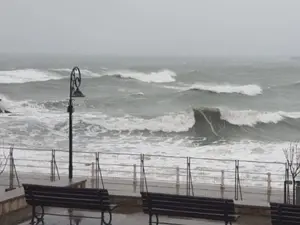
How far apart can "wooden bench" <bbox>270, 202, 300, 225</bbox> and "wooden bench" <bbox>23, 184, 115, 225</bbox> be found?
219 cm

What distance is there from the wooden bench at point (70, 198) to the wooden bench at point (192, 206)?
1.99 feet

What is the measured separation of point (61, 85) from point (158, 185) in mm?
47816

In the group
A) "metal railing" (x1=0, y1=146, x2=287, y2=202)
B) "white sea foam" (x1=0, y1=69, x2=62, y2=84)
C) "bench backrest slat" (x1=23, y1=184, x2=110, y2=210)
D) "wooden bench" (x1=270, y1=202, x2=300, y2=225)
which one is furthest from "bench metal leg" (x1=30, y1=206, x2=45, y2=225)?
"white sea foam" (x1=0, y1=69, x2=62, y2=84)

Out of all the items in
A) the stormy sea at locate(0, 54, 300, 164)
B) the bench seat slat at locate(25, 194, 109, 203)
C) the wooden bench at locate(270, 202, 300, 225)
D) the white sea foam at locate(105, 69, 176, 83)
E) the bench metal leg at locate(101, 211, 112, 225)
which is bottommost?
the bench metal leg at locate(101, 211, 112, 225)

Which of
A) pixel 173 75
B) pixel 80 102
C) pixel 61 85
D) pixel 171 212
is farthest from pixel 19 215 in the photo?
pixel 173 75

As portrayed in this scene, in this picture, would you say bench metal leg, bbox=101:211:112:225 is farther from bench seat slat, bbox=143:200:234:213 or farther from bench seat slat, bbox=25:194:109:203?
bench seat slat, bbox=143:200:234:213

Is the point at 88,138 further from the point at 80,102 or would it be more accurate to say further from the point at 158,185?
the point at 80,102

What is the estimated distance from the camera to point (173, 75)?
71688mm

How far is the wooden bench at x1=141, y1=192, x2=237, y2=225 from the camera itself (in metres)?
6.82

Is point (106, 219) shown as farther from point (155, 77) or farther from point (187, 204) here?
point (155, 77)

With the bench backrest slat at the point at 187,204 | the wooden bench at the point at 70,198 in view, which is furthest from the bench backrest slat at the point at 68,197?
the bench backrest slat at the point at 187,204

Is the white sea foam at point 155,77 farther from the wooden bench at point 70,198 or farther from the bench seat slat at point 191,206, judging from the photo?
the bench seat slat at point 191,206

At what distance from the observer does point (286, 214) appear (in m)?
6.57

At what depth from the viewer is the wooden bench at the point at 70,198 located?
7.28 m
